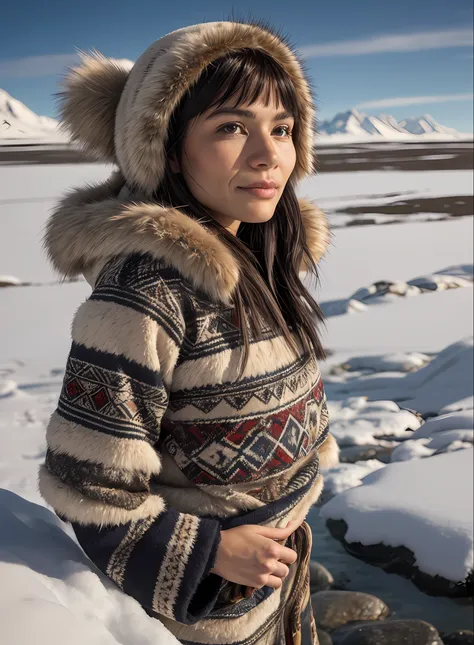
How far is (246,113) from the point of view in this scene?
3.11ft

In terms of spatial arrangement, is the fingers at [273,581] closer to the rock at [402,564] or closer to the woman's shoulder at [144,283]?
the woman's shoulder at [144,283]

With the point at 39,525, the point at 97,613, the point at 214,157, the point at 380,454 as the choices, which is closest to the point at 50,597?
the point at 97,613

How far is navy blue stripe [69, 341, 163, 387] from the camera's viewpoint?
82 centimetres

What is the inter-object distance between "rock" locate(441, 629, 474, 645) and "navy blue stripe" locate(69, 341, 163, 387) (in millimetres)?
2095

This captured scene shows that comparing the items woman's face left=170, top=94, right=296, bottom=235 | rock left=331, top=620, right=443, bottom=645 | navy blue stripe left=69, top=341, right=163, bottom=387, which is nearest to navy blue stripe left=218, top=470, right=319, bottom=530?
navy blue stripe left=69, top=341, right=163, bottom=387

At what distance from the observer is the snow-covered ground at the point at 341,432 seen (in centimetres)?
83

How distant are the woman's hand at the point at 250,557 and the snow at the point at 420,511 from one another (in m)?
2.01

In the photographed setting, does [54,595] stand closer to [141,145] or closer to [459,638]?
[141,145]

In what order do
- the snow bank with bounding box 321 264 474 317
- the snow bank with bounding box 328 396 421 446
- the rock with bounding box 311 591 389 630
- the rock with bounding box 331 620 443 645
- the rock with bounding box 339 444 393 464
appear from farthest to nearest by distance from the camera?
the snow bank with bounding box 321 264 474 317, the snow bank with bounding box 328 396 421 446, the rock with bounding box 339 444 393 464, the rock with bounding box 311 591 389 630, the rock with bounding box 331 620 443 645

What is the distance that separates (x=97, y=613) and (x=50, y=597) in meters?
0.07

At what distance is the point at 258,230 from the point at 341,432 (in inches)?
119

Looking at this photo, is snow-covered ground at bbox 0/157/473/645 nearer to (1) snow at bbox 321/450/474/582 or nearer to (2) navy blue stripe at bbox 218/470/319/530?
(1) snow at bbox 321/450/474/582

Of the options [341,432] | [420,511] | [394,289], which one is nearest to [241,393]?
[420,511]

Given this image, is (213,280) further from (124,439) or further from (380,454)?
(380,454)
